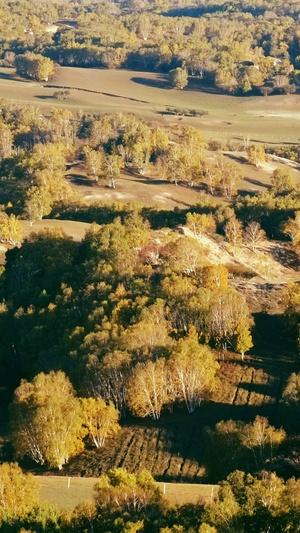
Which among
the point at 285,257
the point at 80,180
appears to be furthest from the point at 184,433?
the point at 80,180

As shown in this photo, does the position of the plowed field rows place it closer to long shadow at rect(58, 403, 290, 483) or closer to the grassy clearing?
long shadow at rect(58, 403, 290, 483)

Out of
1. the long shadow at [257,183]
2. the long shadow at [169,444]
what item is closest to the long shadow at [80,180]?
the long shadow at [257,183]

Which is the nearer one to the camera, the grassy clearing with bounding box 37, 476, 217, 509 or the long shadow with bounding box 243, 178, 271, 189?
the grassy clearing with bounding box 37, 476, 217, 509

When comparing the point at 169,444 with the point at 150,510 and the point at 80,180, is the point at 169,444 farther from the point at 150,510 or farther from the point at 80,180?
the point at 80,180

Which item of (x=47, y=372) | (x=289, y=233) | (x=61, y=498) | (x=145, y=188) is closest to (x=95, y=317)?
(x=47, y=372)

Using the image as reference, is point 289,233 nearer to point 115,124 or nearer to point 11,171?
point 11,171

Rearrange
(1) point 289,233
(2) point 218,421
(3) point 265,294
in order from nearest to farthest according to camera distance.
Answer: (2) point 218,421 → (3) point 265,294 → (1) point 289,233

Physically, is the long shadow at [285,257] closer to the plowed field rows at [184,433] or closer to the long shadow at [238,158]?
the plowed field rows at [184,433]

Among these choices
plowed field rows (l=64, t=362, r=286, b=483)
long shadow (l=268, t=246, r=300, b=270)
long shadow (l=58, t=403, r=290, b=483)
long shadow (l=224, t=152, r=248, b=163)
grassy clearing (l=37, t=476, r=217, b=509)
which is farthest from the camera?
long shadow (l=224, t=152, r=248, b=163)

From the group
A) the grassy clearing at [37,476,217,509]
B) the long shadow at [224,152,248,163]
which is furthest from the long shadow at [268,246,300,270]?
the long shadow at [224,152,248,163]
